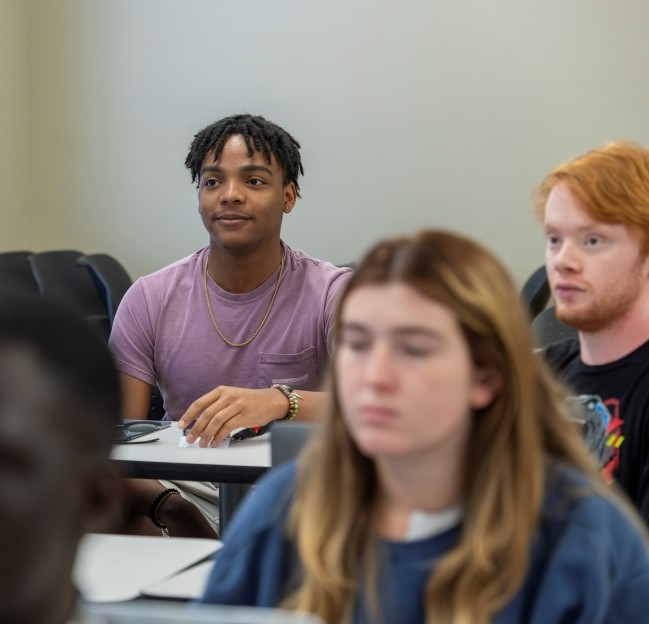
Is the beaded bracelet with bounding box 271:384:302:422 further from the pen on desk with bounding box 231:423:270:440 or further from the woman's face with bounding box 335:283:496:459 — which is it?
the woman's face with bounding box 335:283:496:459

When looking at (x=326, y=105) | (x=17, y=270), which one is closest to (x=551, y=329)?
(x=17, y=270)

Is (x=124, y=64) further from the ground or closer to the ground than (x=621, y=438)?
further from the ground

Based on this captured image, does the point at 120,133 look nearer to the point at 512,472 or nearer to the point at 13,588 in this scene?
the point at 512,472

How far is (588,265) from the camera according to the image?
6.11 ft

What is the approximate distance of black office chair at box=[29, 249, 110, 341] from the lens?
14.1 feet

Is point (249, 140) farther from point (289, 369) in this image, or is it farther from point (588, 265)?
point (588, 265)

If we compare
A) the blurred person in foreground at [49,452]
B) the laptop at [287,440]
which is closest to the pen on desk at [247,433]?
the laptop at [287,440]

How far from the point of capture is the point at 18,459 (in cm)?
45

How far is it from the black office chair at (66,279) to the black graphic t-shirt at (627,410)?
106 inches

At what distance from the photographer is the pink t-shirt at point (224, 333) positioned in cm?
287

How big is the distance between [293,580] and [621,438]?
749 mm

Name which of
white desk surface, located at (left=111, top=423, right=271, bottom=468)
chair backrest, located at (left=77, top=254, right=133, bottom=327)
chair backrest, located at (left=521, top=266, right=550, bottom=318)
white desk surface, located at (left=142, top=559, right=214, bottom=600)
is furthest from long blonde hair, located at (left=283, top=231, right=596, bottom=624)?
chair backrest, located at (left=77, top=254, right=133, bottom=327)


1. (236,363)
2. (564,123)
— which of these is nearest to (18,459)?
(236,363)

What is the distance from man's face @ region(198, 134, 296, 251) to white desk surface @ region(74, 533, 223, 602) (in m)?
1.13
